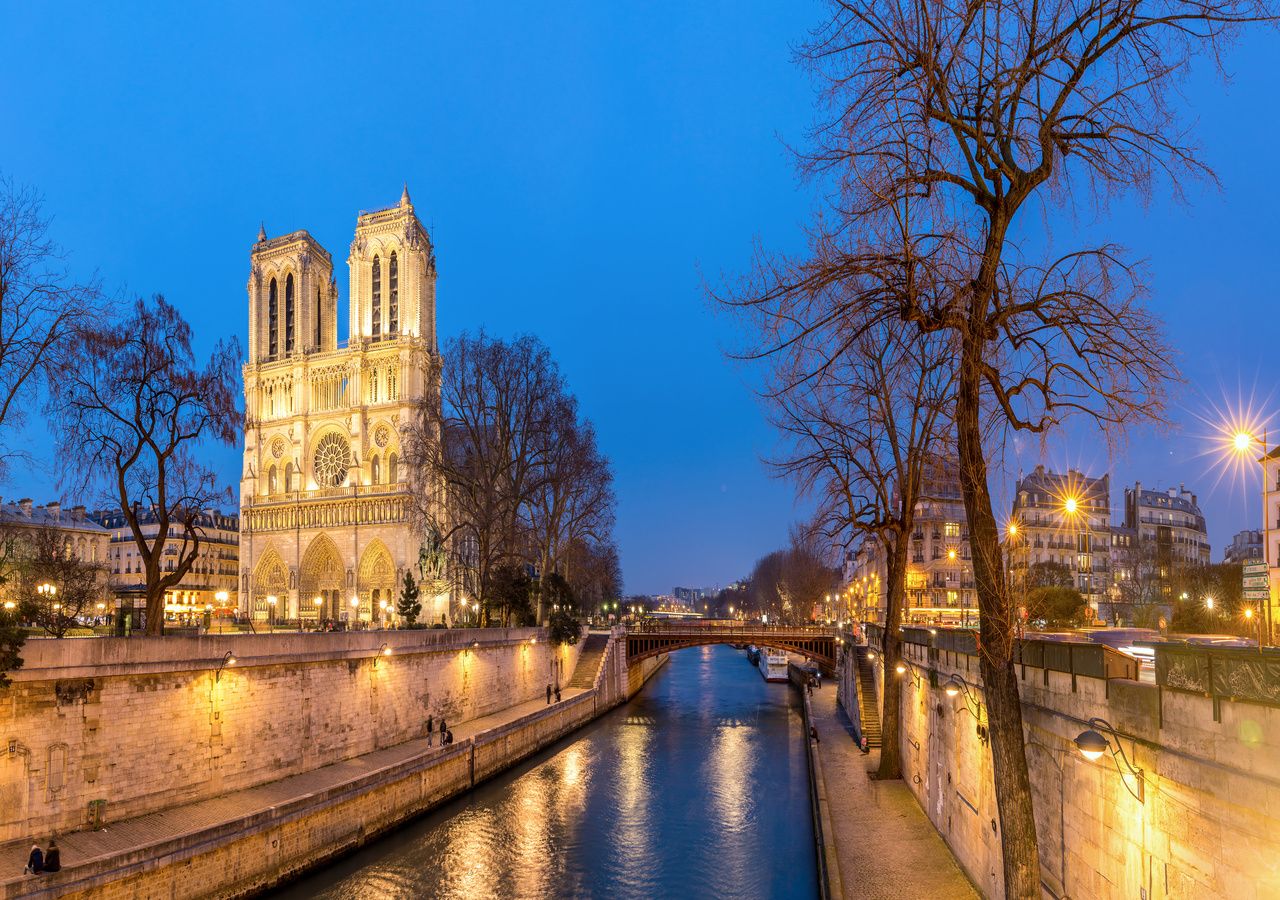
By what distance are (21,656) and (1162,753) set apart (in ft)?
55.2

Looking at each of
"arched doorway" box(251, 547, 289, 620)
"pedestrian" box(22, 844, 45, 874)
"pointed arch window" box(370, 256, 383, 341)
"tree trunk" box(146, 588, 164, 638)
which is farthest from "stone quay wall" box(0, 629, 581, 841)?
"pointed arch window" box(370, 256, 383, 341)

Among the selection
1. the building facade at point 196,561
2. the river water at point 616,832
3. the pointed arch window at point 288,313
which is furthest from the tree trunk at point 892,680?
the building facade at point 196,561

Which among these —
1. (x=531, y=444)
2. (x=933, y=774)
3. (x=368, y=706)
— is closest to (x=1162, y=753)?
(x=933, y=774)

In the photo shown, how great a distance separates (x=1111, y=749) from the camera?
30.2 feet

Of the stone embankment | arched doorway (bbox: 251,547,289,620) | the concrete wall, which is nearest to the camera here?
the concrete wall

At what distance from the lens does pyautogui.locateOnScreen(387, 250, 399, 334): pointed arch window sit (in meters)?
78.1

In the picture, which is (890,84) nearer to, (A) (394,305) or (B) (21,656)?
(B) (21,656)

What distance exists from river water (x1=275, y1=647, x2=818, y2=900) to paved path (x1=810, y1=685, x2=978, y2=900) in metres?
1.61

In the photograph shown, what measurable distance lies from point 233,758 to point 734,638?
1398 inches

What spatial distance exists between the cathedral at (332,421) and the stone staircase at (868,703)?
4497 centimetres

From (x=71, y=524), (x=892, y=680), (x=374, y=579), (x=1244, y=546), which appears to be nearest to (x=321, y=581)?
(x=374, y=579)

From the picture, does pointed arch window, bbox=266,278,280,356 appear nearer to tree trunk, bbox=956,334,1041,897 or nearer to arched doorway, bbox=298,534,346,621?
arched doorway, bbox=298,534,346,621

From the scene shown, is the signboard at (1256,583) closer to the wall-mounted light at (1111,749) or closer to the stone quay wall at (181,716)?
the wall-mounted light at (1111,749)

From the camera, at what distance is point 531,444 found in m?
41.7
